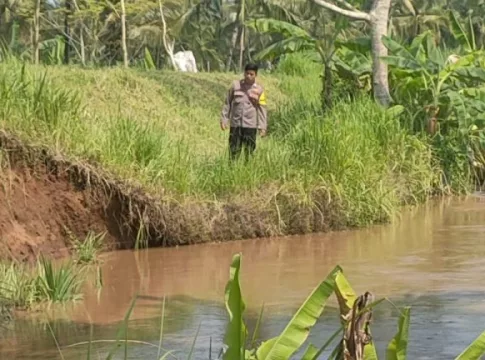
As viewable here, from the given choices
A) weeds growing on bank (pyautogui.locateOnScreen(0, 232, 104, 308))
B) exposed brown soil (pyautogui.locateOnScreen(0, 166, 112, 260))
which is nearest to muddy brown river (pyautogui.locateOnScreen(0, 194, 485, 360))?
weeds growing on bank (pyautogui.locateOnScreen(0, 232, 104, 308))

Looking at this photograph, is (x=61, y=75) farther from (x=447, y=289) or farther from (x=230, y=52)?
(x=230, y=52)

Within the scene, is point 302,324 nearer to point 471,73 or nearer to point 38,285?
point 38,285

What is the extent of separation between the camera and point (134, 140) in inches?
434

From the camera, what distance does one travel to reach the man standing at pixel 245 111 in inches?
484

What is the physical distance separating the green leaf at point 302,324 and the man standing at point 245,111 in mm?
8884

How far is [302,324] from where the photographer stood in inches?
130

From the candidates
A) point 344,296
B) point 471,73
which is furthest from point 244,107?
point 344,296

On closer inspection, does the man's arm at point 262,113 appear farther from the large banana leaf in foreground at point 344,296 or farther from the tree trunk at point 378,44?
the large banana leaf in foreground at point 344,296

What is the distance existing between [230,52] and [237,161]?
3375 centimetres

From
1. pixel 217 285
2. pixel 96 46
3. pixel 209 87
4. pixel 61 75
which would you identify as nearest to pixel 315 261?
pixel 217 285

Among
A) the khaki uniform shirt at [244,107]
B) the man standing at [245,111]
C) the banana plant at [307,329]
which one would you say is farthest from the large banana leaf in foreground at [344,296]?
the khaki uniform shirt at [244,107]

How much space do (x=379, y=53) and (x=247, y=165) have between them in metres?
5.53

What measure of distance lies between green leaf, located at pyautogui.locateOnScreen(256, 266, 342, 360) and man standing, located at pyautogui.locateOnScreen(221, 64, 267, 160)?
29.1 ft

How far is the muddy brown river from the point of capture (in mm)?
6746
